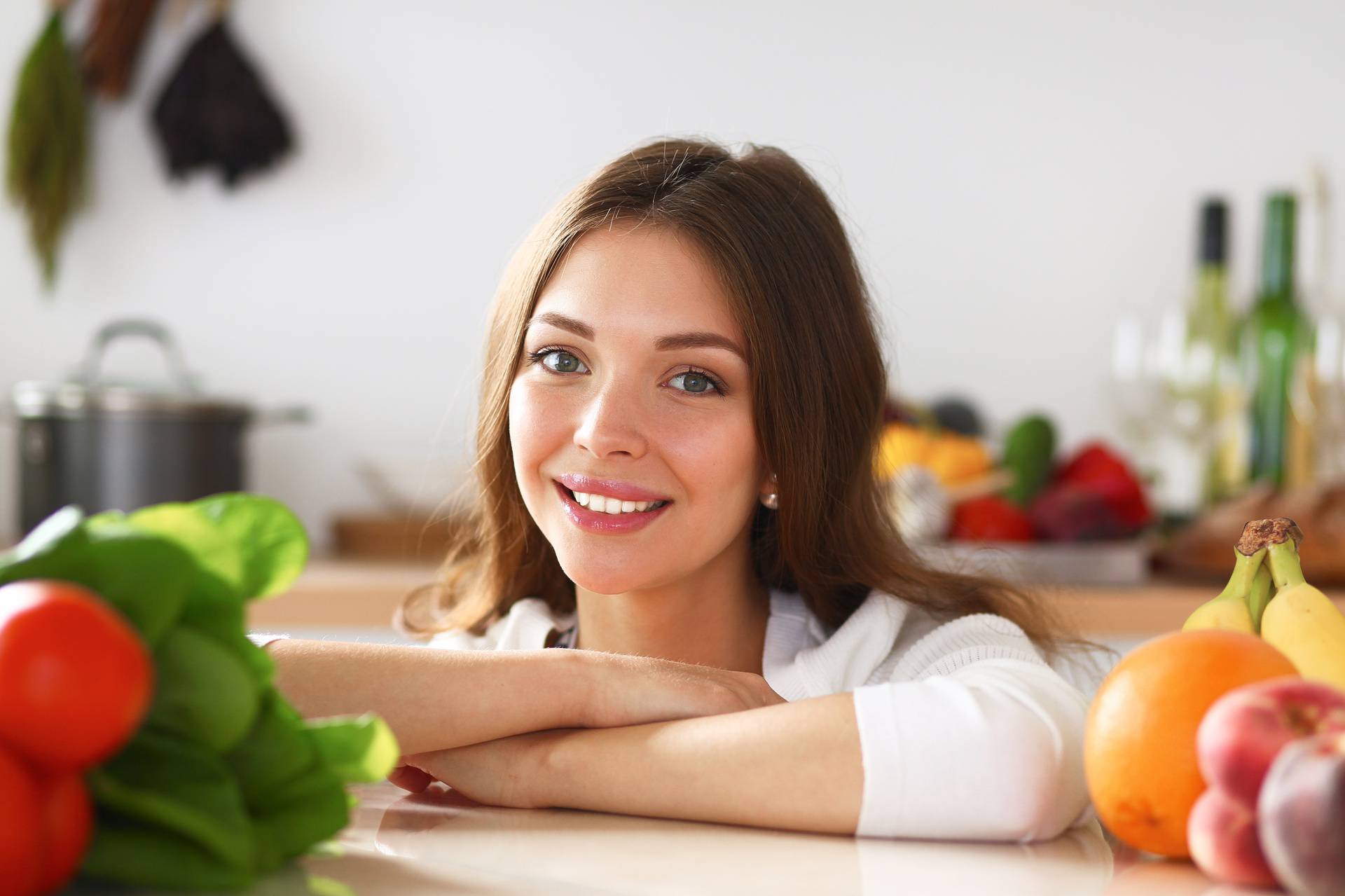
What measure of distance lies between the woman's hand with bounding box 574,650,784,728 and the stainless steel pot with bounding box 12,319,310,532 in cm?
113

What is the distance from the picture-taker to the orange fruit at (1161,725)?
60 cm

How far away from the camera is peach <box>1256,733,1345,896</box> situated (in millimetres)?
482

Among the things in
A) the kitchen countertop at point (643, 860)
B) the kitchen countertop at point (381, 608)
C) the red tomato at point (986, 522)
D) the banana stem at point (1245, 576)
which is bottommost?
the kitchen countertop at point (381, 608)

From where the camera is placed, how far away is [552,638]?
47.1 inches

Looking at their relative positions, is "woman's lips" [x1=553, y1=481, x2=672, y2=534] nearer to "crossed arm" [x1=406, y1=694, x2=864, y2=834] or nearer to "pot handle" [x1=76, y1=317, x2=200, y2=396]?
"crossed arm" [x1=406, y1=694, x2=864, y2=834]

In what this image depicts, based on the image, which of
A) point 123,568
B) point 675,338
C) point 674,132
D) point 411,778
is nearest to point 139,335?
point 674,132

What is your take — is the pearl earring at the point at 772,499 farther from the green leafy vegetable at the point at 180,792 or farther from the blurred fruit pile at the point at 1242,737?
the green leafy vegetable at the point at 180,792

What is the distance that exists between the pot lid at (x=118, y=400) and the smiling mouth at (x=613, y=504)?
909mm

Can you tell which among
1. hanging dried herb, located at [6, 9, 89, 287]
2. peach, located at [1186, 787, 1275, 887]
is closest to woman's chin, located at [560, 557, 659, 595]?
peach, located at [1186, 787, 1275, 887]

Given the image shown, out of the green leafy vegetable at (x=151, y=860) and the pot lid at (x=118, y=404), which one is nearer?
the green leafy vegetable at (x=151, y=860)

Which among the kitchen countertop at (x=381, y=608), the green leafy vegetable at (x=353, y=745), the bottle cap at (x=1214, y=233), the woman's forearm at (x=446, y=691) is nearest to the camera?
the green leafy vegetable at (x=353, y=745)

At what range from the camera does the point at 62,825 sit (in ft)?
1.53

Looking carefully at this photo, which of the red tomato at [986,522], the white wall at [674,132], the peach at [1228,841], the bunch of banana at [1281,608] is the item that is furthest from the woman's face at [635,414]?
the white wall at [674,132]

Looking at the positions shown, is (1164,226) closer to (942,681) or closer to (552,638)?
(552,638)
